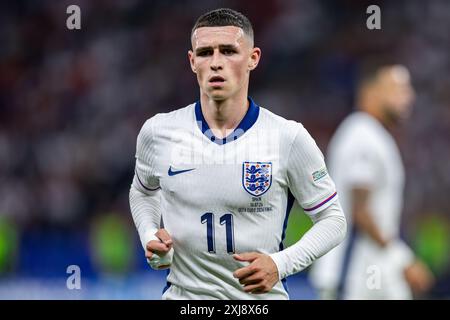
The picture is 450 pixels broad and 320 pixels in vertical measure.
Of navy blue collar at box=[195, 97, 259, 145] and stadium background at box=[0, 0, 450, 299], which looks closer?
navy blue collar at box=[195, 97, 259, 145]

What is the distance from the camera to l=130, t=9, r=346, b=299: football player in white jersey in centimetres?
441

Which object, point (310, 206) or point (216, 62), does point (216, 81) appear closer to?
point (216, 62)

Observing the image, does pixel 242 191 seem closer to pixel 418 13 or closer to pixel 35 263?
pixel 35 263

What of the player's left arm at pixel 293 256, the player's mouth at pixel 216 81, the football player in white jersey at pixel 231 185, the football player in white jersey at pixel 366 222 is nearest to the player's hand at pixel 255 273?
the player's left arm at pixel 293 256

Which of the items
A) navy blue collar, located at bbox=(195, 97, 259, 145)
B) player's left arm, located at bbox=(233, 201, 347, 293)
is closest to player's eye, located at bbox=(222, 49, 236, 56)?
navy blue collar, located at bbox=(195, 97, 259, 145)

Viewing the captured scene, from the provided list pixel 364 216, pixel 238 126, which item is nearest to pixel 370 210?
pixel 364 216

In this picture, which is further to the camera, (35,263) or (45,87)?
(45,87)

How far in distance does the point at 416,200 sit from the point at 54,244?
3.86 m

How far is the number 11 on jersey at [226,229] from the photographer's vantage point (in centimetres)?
441

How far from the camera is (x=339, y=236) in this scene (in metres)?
4.49

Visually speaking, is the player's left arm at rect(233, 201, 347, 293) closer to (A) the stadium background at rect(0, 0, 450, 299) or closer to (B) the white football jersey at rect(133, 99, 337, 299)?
(B) the white football jersey at rect(133, 99, 337, 299)
